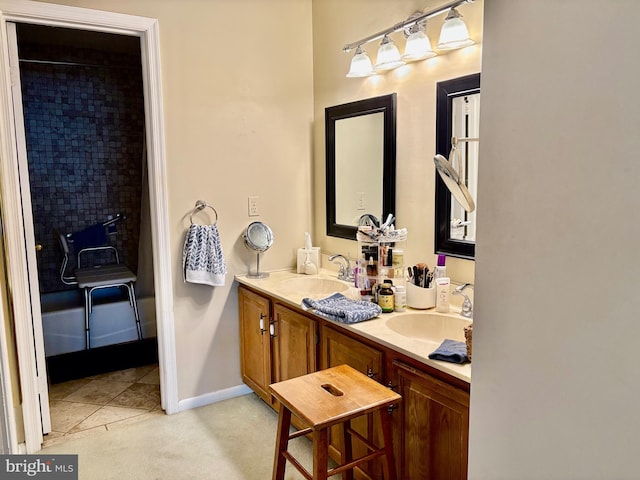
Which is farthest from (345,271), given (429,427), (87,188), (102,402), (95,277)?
(87,188)

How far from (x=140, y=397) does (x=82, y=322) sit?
848 millimetres

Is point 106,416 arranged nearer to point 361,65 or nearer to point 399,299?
point 399,299

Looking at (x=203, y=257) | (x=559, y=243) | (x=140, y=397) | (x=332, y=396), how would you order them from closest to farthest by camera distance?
(x=559, y=243)
(x=332, y=396)
(x=203, y=257)
(x=140, y=397)

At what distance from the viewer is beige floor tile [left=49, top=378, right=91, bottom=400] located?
3.18 meters

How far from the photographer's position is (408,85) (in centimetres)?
236

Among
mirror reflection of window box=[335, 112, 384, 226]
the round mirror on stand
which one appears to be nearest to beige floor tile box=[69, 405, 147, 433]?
the round mirror on stand

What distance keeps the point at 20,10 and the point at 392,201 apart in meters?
2.04

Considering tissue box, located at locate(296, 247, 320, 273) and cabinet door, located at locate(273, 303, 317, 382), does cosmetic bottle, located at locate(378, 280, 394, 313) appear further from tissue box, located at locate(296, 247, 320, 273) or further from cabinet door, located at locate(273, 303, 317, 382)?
tissue box, located at locate(296, 247, 320, 273)

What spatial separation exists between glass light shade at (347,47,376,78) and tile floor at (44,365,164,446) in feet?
7.54

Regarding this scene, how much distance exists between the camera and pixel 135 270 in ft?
14.2

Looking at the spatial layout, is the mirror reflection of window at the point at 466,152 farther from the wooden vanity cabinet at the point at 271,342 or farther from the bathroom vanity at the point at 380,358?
the wooden vanity cabinet at the point at 271,342

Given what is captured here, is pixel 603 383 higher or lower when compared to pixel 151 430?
higher

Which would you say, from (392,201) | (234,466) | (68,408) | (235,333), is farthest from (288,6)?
(68,408)

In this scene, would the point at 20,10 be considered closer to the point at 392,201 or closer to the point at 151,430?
the point at 392,201
